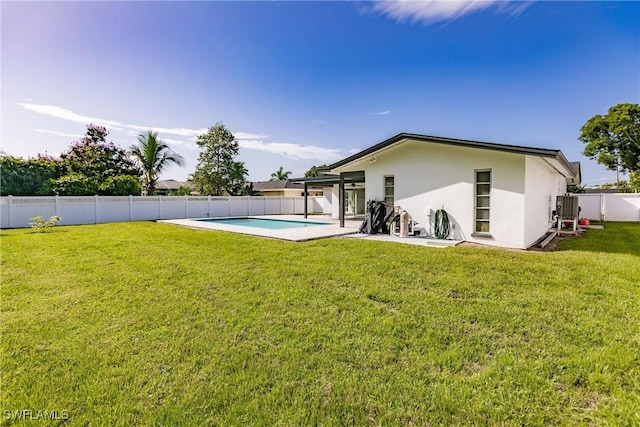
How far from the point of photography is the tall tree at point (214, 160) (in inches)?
1158

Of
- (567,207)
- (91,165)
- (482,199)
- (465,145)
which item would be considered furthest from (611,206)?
(91,165)

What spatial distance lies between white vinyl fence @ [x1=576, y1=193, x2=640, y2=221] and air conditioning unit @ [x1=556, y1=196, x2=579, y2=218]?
337 inches

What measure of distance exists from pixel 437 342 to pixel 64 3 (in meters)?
11.7

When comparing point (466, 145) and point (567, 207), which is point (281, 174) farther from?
point (466, 145)

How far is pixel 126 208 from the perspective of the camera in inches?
746

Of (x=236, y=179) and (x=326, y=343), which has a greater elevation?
(x=236, y=179)

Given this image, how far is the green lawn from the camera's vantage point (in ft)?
8.24

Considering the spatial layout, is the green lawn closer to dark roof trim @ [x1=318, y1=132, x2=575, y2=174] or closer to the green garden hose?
dark roof trim @ [x1=318, y1=132, x2=575, y2=174]

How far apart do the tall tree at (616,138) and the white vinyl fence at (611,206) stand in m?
14.3

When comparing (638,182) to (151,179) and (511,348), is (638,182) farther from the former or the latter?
(151,179)

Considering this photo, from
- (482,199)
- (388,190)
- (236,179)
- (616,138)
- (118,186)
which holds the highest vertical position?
(616,138)

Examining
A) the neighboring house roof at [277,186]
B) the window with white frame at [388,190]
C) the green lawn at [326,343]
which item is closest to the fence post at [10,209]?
the green lawn at [326,343]

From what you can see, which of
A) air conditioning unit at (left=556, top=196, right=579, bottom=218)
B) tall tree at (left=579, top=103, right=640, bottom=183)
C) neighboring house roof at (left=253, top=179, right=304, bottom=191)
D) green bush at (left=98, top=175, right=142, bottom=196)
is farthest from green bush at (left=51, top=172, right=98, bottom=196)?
tall tree at (left=579, top=103, right=640, bottom=183)

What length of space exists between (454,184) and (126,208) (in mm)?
18897
